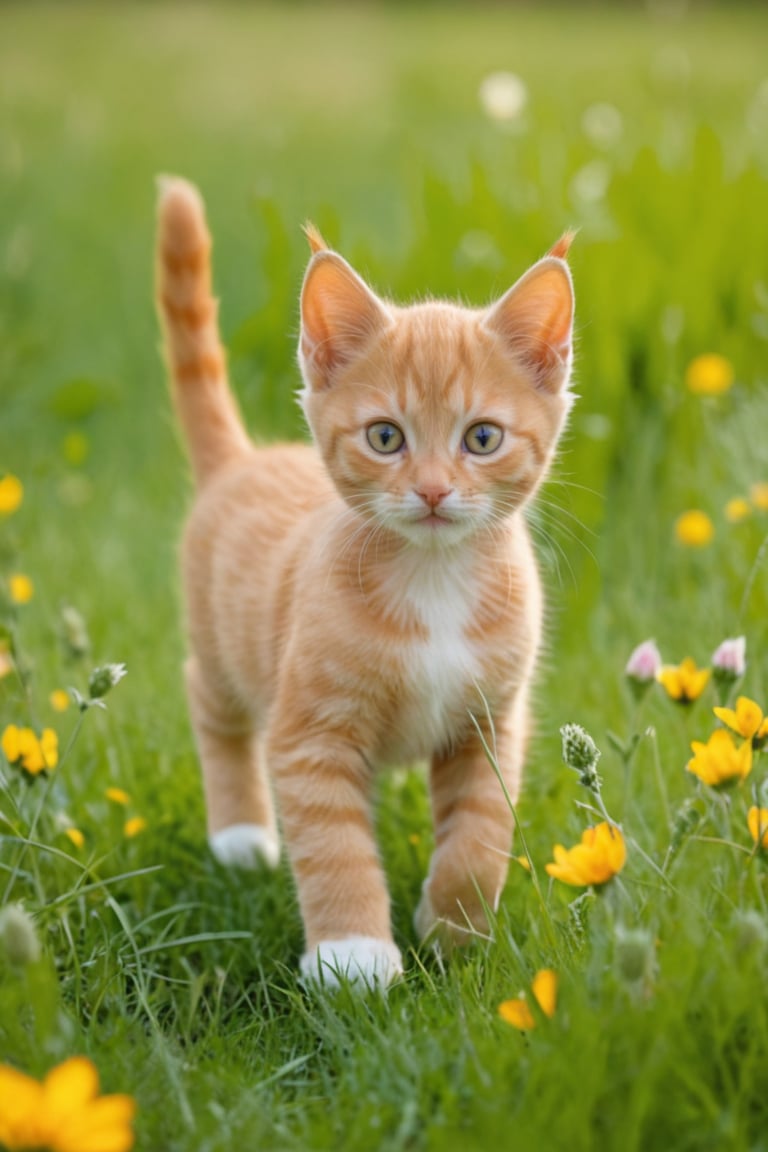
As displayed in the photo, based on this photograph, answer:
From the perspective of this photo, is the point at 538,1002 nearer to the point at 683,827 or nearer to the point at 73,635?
the point at 683,827

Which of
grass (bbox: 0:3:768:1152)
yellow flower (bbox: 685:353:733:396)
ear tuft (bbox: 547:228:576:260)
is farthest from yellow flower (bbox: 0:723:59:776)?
yellow flower (bbox: 685:353:733:396)

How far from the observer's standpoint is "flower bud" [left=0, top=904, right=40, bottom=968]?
4.53 feet

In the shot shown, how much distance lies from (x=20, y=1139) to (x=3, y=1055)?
340mm

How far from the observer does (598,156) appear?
4.68 m

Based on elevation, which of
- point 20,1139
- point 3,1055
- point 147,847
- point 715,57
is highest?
point 715,57

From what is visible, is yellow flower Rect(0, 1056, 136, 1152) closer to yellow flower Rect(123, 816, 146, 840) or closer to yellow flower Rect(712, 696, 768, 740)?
yellow flower Rect(712, 696, 768, 740)

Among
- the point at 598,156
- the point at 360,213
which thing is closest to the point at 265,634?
the point at 598,156

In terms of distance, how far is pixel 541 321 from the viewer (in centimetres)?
203

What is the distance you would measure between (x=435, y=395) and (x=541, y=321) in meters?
0.22

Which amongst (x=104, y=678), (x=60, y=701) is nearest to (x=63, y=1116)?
(x=104, y=678)

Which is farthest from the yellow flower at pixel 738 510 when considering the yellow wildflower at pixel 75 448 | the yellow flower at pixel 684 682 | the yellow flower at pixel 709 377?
the yellow wildflower at pixel 75 448

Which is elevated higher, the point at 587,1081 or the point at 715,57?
the point at 715,57

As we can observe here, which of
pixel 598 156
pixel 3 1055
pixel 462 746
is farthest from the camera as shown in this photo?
pixel 598 156

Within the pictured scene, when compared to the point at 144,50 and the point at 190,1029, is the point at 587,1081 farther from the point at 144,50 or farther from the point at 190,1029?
the point at 144,50
